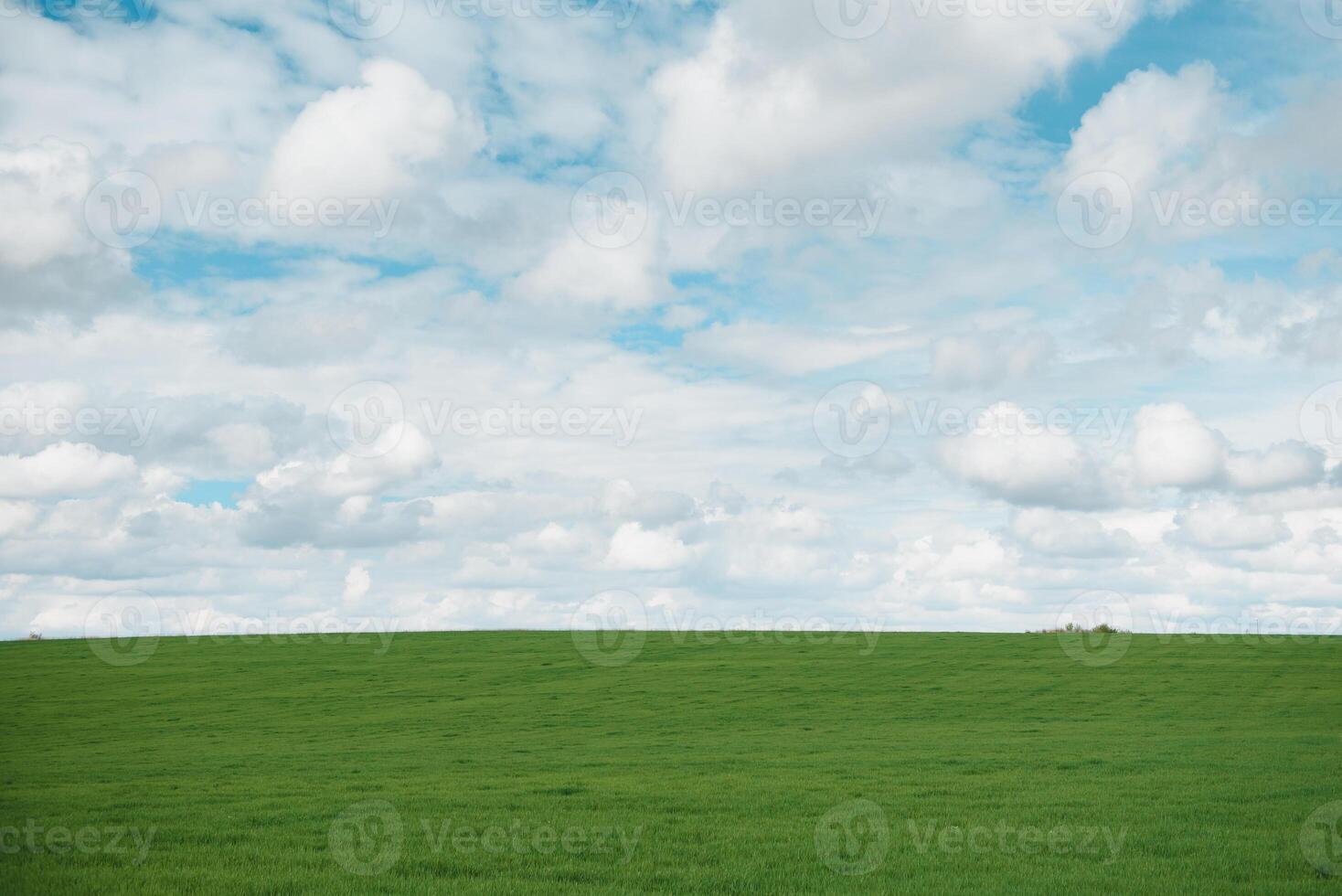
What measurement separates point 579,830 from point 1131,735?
23.9 metres

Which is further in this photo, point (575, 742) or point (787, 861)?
point (575, 742)

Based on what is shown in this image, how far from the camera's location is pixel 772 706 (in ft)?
143

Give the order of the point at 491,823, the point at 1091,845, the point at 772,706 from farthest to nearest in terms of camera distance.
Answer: the point at 772,706
the point at 491,823
the point at 1091,845

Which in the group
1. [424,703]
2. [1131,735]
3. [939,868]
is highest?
[424,703]

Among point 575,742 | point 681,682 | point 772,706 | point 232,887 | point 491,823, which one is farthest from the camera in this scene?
point 681,682

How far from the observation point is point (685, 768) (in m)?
25.8

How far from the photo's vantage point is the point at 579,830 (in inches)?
687

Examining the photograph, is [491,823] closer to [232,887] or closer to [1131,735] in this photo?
[232,887]

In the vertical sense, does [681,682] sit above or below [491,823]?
above

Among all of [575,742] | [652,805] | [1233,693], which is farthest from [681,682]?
[652,805]

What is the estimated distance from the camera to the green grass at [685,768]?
1491 centimetres

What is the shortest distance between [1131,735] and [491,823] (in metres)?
24.8

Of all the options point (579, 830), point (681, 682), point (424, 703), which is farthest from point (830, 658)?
point (579, 830)

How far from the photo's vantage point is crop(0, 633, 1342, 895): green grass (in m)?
14.9
